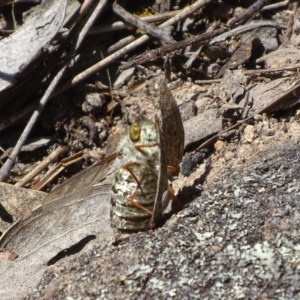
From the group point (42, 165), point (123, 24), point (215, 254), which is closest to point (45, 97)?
point (42, 165)

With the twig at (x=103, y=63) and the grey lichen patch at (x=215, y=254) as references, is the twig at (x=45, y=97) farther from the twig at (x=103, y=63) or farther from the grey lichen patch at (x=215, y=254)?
the grey lichen patch at (x=215, y=254)

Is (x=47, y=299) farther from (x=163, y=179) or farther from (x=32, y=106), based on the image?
(x=32, y=106)

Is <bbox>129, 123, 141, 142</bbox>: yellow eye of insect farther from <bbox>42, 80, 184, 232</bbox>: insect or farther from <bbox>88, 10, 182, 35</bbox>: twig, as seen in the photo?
<bbox>88, 10, 182, 35</bbox>: twig

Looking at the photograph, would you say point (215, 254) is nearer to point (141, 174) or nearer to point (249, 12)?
point (141, 174)

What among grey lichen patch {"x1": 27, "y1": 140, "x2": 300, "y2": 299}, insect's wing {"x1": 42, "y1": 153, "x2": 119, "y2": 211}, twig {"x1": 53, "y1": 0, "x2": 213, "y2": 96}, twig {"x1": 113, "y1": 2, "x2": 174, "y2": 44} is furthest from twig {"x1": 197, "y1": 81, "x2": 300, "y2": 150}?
twig {"x1": 53, "y1": 0, "x2": 213, "y2": 96}

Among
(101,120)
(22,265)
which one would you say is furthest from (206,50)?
(22,265)

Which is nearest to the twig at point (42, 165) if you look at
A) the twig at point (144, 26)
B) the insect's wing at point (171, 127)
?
the twig at point (144, 26)
